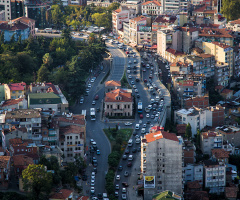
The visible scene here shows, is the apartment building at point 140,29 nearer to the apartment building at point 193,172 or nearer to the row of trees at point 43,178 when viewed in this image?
the apartment building at point 193,172

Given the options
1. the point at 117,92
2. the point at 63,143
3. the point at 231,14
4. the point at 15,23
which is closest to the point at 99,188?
the point at 63,143

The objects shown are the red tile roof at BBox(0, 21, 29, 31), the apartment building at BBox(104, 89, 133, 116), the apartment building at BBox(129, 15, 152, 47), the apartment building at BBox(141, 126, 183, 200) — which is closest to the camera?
the apartment building at BBox(141, 126, 183, 200)

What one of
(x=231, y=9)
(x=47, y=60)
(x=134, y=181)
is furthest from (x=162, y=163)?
(x=231, y=9)

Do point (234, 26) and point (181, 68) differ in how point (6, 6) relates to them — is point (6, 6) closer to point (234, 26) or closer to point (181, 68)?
point (181, 68)

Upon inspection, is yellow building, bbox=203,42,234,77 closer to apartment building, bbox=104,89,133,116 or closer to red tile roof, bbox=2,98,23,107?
apartment building, bbox=104,89,133,116

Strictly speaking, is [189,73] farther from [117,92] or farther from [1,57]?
[1,57]

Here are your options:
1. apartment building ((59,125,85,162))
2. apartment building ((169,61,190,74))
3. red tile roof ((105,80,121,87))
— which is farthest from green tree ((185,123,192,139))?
apartment building ((169,61,190,74))
